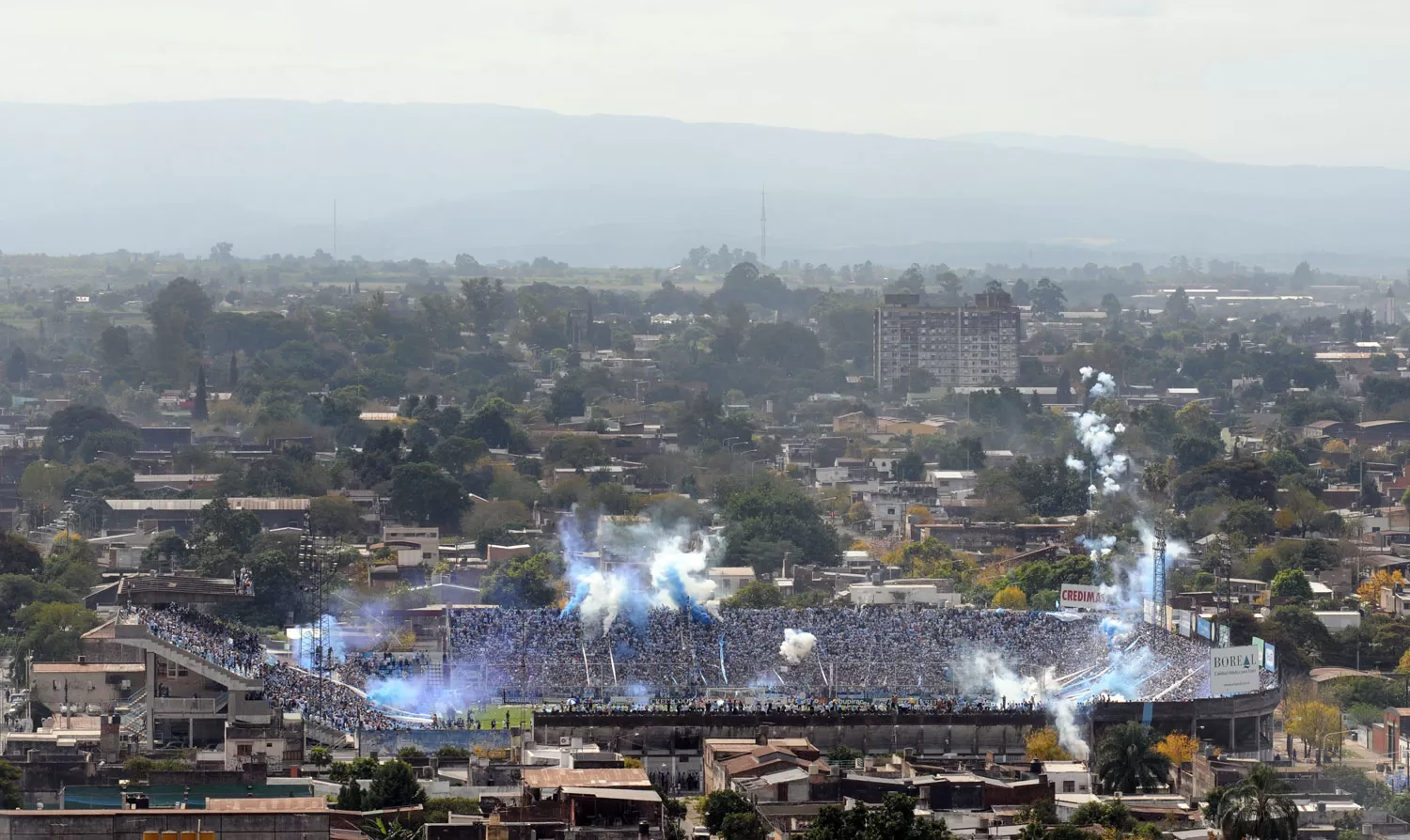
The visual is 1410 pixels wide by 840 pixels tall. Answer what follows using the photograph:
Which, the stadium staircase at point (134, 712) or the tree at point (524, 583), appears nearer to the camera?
the stadium staircase at point (134, 712)

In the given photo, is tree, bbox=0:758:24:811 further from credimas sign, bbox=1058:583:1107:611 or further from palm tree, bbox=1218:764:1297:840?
credimas sign, bbox=1058:583:1107:611

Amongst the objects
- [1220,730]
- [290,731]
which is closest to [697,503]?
[1220,730]

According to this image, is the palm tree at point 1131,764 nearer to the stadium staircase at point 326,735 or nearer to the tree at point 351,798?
the stadium staircase at point 326,735

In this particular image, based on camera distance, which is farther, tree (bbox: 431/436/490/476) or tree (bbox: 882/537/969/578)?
tree (bbox: 431/436/490/476)

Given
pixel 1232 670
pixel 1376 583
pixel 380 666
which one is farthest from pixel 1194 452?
pixel 380 666

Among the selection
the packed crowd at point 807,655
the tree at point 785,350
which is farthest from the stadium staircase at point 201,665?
the tree at point 785,350

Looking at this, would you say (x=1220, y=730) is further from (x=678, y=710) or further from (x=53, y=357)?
(x=53, y=357)

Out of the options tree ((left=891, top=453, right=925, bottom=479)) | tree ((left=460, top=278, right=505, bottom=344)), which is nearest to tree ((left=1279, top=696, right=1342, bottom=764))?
tree ((left=891, top=453, right=925, bottom=479))
